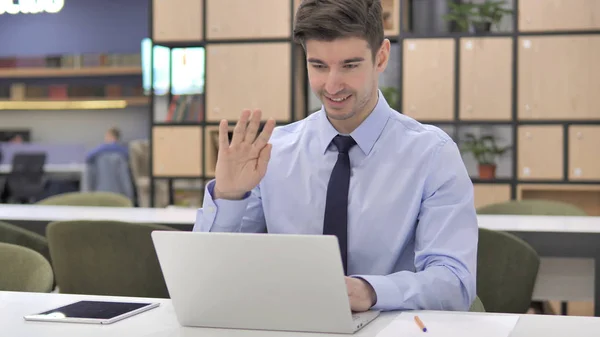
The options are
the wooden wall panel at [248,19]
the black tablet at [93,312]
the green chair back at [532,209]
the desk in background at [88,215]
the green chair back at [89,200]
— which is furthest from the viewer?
the wooden wall panel at [248,19]

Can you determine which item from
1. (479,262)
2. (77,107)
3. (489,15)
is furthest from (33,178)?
(479,262)

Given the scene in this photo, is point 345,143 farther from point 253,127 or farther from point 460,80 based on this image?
point 460,80

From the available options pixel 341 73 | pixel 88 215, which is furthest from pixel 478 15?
pixel 341 73

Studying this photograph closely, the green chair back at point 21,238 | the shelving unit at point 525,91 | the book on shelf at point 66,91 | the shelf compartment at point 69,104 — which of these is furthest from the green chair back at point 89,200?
the shelf compartment at point 69,104

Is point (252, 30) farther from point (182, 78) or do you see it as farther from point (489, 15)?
point (489, 15)

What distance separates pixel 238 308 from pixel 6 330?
392 mm

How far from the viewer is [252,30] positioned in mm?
6090

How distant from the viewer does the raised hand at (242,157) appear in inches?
63.9

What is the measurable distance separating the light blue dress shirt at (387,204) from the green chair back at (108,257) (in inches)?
26.6

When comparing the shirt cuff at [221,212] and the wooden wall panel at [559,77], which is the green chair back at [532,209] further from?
the shirt cuff at [221,212]

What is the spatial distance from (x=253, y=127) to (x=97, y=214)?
241 centimetres

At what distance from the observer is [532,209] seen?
3.94m

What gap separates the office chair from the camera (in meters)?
10.8

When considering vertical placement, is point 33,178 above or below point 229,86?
below
